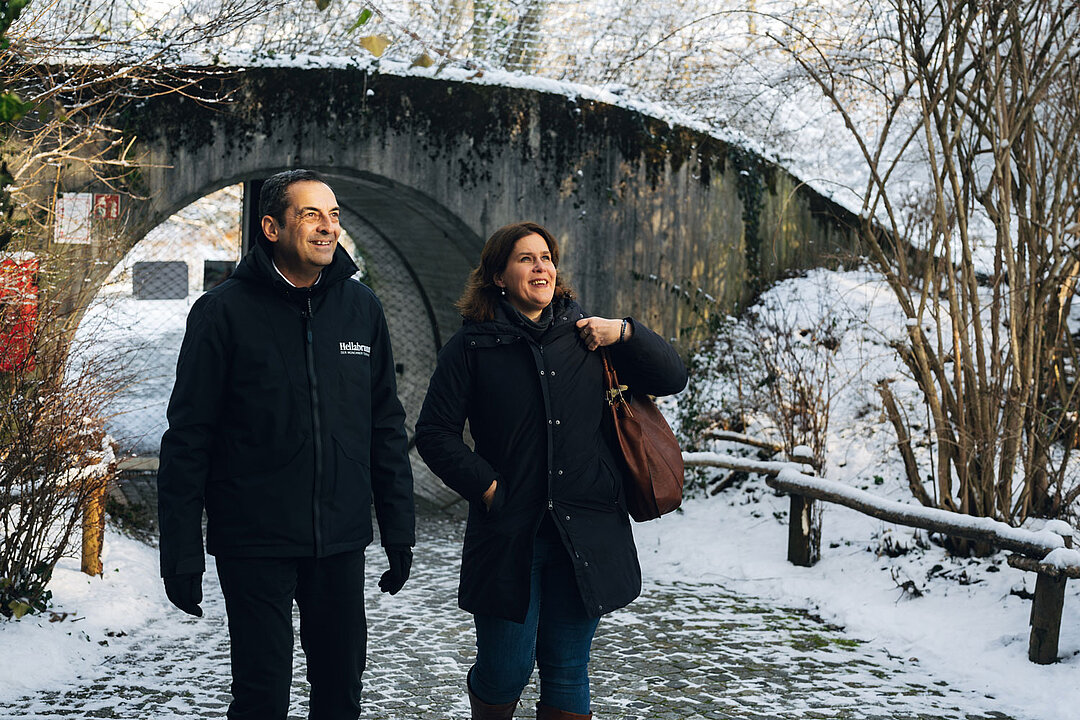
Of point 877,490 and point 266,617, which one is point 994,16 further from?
point 266,617

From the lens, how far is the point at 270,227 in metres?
3.31

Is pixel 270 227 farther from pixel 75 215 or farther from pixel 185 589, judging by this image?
pixel 75 215

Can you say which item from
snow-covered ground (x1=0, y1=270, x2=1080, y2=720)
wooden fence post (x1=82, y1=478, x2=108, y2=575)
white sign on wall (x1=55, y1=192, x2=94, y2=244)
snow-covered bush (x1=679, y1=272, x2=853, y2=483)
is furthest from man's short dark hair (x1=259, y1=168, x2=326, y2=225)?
snow-covered bush (x1=679, y1=272, x2=853, y2=483)

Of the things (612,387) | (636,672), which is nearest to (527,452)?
(612,387)

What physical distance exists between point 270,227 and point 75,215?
18.0ft

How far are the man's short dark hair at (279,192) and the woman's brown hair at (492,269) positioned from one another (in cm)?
59

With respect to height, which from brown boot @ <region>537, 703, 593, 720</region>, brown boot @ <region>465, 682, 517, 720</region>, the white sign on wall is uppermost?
the white sign on wall

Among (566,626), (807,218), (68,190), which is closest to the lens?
(566,626)

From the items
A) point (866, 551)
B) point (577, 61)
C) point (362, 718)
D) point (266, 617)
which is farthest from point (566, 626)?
point (577, 61)

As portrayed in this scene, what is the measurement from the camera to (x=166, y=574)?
3049 millimetres

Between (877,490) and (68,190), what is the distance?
6.34m

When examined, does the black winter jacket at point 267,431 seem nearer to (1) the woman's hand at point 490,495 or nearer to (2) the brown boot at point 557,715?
(1) the woman's hand at point 490,495

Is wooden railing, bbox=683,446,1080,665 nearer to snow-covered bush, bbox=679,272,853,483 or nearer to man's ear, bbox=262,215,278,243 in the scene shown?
snow-covered bush, bbox=679,272,853,483

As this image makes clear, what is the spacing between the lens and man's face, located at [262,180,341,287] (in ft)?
10.7
